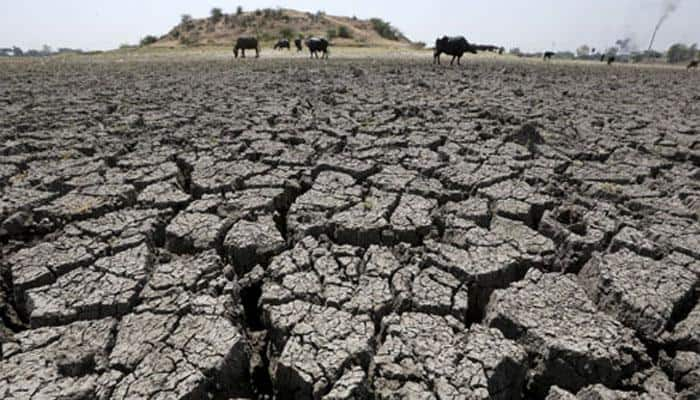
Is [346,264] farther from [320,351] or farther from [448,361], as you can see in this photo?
[448,361]

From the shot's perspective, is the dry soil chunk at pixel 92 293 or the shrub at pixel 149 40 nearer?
the dry soil chunk at pixel 92 293

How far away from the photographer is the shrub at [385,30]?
4739 centimetres

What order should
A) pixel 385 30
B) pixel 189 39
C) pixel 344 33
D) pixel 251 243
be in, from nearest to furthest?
pixel 251 243 < pixel 189 39 < pixel 344 33 < pixel 385 30

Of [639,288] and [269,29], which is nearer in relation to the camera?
[639,288]

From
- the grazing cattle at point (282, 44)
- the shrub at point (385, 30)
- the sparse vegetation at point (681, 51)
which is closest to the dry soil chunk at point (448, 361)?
the grazing cattle at point (282, 44)

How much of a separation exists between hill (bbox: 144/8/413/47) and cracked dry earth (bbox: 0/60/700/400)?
3149cm

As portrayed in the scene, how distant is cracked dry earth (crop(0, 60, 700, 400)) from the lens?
158 cm

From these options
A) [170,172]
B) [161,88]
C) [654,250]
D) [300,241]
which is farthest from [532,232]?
[161,88]

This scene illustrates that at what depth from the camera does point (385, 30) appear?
158ft

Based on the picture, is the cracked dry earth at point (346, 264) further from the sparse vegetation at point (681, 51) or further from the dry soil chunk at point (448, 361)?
the sparse vegetation at point (681, 51)

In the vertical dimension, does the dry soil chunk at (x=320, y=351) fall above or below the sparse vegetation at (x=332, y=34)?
below

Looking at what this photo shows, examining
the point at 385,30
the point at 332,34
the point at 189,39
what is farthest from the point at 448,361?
the point at 385,30

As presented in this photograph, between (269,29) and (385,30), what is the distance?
15.8 metres

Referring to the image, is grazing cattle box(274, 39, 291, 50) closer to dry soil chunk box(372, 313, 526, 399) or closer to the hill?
the hill
